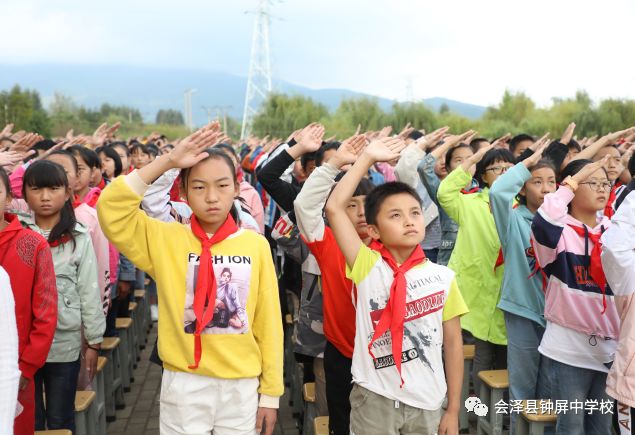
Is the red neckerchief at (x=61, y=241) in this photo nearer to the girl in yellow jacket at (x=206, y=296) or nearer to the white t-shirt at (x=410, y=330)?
the girl in yellow jacket at (x=206, y=296)

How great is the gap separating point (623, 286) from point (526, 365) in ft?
3.19

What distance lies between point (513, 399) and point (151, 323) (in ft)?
14.9

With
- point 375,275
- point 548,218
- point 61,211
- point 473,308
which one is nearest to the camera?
point 375,275

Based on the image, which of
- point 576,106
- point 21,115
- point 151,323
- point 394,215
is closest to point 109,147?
point 151,323

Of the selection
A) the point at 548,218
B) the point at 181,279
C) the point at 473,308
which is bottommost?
the point at 473,308

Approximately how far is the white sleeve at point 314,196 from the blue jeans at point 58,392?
144 centimetres

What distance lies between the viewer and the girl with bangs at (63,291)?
2.96 m

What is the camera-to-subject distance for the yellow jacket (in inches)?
84.2

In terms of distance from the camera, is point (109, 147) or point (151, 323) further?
point (151, 323)

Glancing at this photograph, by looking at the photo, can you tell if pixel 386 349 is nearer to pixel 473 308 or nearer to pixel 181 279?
pixel 181 279

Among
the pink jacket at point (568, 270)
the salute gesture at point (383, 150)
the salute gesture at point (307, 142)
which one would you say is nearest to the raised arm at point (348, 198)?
the salute gesture at point (383, 150)

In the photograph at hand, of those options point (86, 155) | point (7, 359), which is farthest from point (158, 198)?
point (86, 155)

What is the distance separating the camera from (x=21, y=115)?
26.8 metres

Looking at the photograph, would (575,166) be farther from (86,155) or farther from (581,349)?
(86,155)
